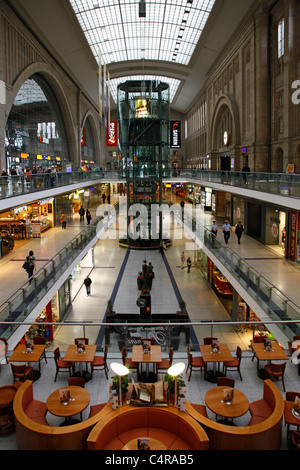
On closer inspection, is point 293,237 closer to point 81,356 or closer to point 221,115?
point 81,356

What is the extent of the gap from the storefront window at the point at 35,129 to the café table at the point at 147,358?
18192 mm

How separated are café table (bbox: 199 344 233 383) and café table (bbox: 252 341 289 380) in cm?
55

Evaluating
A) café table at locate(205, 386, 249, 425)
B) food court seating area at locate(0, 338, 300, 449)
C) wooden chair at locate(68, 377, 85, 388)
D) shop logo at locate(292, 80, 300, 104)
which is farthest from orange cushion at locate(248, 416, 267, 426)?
shop logo at locate(292, 80, 300, 104)

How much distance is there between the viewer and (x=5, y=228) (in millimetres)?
20781

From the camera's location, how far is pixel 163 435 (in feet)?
16.8

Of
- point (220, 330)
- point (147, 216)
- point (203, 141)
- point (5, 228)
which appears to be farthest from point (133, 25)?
point (220, 330)

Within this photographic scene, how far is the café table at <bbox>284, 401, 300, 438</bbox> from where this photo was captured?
511 centimetres

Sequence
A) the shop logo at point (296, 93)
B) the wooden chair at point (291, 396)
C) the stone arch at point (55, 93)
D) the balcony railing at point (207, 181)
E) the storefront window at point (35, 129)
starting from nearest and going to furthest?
the wooden chair at point (291, 396), the balcony railing at point (207, 181), the shop logo at point (296, 93), the stone arch at point (55, 93), the storefront window at point (35, 129)

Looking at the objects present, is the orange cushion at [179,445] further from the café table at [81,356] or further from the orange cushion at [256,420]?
the café table at [81,356]

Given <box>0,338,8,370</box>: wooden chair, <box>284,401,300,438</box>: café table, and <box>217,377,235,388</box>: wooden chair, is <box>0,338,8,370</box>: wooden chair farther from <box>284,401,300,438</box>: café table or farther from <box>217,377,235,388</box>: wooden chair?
<box>284,401,300,438</box>: café table

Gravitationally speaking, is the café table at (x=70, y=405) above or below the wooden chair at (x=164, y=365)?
above

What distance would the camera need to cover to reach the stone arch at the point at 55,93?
21766mm

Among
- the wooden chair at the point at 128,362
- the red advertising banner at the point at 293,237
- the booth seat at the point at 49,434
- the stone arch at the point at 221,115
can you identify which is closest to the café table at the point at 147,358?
the wooden chair at the point at 128,362

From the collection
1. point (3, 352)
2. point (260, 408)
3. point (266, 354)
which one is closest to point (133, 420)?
point (260, 408)
